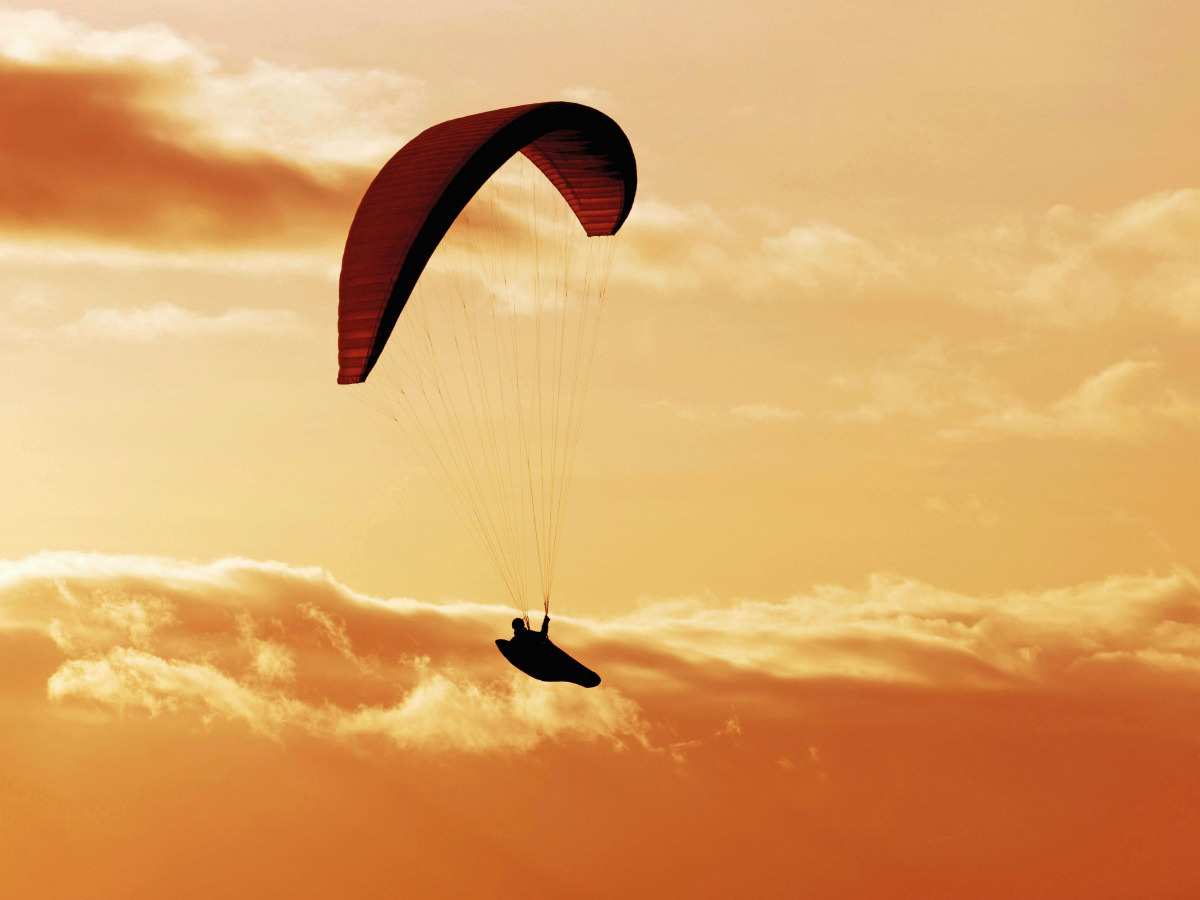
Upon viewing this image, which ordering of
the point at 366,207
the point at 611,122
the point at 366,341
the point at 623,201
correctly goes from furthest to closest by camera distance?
the point at 623,201 → the point at 611,122 → the point at 366,207 → the point at 366,341

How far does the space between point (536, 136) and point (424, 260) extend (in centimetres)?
423

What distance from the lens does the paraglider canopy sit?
26531mm

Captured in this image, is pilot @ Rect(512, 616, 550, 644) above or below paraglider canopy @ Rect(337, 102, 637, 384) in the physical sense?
below

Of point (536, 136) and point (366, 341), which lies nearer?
point (366, 341)

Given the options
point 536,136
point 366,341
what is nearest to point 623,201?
point 536,136

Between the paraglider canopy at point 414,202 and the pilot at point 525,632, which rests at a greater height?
the paraglider canopy at point 414,202

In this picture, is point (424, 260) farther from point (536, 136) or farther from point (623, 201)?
point (623, 201)

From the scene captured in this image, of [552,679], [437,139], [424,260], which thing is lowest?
[552,679]

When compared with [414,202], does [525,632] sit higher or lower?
lower

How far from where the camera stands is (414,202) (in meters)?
27.6

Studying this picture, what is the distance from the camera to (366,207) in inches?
1126

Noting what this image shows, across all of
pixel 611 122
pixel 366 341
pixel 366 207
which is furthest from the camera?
pixel 611 122

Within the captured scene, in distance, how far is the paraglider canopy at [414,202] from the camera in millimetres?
26531

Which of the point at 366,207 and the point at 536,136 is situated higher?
the point at 536,136
